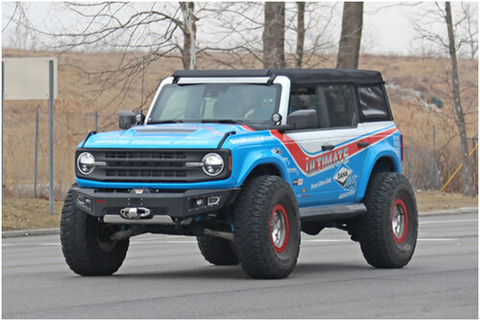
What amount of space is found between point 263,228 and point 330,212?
1.81 metres

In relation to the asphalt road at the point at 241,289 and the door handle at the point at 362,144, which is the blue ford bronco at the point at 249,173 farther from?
the asphalt road at the point at 241,289

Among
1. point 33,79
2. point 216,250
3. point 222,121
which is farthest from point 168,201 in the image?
point 33,79

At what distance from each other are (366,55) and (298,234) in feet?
342

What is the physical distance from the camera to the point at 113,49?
90.1ft

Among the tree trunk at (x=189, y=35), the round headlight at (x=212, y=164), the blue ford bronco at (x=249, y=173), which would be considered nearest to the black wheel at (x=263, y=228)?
the blue ford bronco at (x=249, y=173)

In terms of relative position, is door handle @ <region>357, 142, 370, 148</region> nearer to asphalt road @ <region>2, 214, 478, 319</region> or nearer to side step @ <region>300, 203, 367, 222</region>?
side step @ <region>300, 203, 367, 222</region>

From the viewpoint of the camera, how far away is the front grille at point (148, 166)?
38.6 feet

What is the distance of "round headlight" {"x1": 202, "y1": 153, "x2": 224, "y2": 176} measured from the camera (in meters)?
11.7

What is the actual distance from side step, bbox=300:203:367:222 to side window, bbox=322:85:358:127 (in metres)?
1.03

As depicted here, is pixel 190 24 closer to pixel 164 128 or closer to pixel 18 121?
pixel 164 128

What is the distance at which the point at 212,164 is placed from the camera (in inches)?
461

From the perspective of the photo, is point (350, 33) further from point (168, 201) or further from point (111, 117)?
point (168, 201)

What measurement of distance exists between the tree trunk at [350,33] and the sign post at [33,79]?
11038mm

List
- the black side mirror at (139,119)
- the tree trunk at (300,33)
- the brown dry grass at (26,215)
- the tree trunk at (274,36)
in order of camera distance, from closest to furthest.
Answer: the black side mirror at (139,119)
the brown dry grass at (26,215)
the tree trunk at (274,36)
the tree trunk at (300,33)
